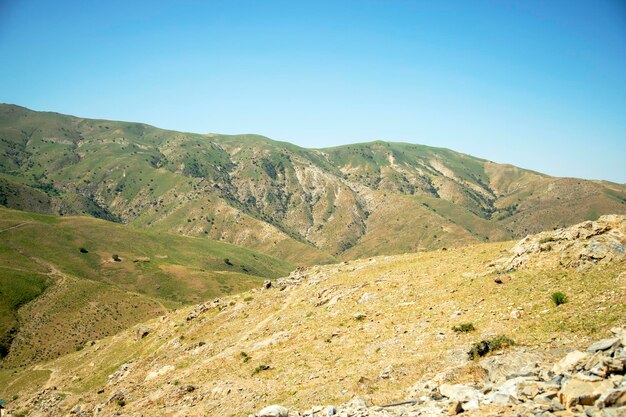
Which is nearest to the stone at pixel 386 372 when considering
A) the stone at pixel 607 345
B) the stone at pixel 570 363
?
the stone at pixel 570 363

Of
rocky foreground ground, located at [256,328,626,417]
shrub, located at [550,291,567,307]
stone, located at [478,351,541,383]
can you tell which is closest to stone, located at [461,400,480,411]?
rocky foreground ground, located at [256,328,626,417]

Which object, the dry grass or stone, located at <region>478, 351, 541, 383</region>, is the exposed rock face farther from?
stone, located at <region>478, 351, 541, 383</region>

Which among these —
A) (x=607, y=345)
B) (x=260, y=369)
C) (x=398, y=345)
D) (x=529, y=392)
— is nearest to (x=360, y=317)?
(x=398, y=345)

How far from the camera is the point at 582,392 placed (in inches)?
436

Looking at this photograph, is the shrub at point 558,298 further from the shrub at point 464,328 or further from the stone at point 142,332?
the stone at point 142,332

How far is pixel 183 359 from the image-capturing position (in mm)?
36469

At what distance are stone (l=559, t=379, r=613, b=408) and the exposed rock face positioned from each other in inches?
691

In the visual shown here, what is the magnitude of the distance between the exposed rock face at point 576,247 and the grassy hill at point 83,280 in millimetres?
94305

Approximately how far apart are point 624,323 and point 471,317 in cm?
843

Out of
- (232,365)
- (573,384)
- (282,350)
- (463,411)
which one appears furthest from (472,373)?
(232,365)

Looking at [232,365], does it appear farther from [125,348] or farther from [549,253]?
[125,348]

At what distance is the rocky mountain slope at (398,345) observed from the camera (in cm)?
1477

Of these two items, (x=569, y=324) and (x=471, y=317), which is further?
(x=471, y=317)

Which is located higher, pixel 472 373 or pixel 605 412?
pixel 605 412
